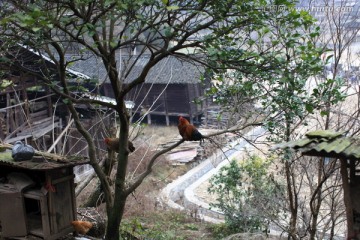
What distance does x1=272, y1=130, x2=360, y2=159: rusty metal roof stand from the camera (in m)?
3.06

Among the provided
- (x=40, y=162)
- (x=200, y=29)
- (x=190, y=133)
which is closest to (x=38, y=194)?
(x=40, y=162)

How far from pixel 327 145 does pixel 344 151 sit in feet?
0.66

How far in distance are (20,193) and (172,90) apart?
22121 millimetres

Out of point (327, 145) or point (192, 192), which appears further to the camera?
point (192, 192)

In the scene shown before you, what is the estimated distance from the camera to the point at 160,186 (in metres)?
17.1

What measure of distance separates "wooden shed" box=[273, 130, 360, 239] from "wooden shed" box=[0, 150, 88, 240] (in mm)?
3028

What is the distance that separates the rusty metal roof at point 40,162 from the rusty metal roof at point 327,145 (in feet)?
9.28

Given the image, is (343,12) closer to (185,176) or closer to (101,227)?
(101,227)

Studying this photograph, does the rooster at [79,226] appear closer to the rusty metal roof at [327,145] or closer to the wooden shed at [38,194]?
the wooden shed at [38,194]

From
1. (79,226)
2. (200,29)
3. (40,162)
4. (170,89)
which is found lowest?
(79,226)

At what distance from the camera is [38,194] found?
15.6 ft

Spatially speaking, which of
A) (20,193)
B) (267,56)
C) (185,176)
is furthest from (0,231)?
(185,176)

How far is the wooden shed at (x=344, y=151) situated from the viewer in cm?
309

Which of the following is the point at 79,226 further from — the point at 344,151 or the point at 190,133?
the point at 344,151
